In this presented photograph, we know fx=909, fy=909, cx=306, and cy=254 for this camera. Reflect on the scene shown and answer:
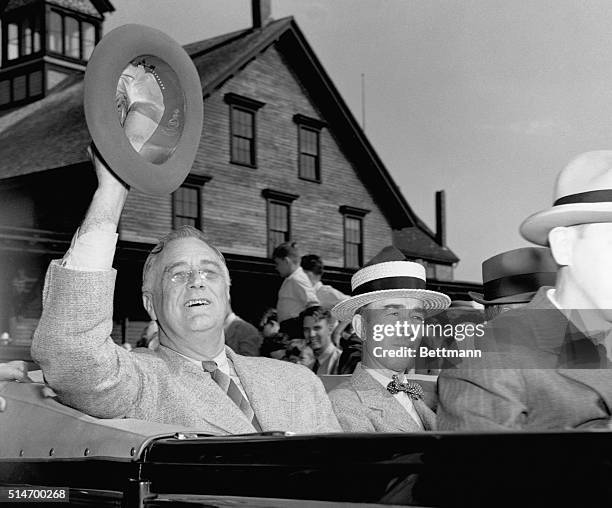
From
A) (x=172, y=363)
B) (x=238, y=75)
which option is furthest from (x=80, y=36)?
(x=172, y=363)

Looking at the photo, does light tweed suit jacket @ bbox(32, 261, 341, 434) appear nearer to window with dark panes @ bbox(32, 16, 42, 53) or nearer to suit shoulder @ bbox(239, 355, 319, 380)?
suit shoulder @ bbox(239, 355, 319, 380)

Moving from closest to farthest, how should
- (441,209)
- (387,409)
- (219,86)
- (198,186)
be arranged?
(387,409)
(441,209)
(198,186)
(219,86)

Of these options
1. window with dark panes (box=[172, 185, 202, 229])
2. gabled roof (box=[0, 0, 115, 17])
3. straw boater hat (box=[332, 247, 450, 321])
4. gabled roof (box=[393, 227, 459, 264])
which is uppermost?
gabled roof (box=[0, 0, 115, 17])

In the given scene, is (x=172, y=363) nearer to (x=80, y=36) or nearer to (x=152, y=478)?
(x=152, y=478)

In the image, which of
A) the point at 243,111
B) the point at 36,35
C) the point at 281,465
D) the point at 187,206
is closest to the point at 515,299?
the point at 281,465

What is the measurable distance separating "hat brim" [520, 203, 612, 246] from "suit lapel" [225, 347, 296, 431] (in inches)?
39.7

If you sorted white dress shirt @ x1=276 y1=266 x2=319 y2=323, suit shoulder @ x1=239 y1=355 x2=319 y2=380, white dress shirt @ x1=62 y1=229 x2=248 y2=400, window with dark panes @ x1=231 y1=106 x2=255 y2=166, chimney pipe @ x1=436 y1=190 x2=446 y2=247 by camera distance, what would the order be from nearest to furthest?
white dress shirt @ x1=62 y1=229 x2=248 y2=400 → suit shoulder @ x1=239 y1=355 x2=319 y2=380 → chimney pipe @ x1=436 y1=190 x2=446 y2=247 → white dress shirt @ x1=276 y1=266 x2=319 y2=323 → window with dark panes @ x1=231 y1=106 x2=255 y2=166

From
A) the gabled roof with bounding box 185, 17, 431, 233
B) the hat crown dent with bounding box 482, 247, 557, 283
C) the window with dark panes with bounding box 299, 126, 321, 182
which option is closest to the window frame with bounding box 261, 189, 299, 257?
the window with dark panes with bounding box 299, 126, 321, 182

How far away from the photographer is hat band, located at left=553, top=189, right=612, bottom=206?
1428 millimetres

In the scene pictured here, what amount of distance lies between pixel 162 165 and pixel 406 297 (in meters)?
0.60

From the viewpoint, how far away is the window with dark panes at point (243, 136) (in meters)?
17.0

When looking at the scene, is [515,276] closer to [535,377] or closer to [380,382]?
[535,377]

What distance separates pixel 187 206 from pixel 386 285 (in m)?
14.0

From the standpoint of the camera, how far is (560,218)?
1426 millimetres
